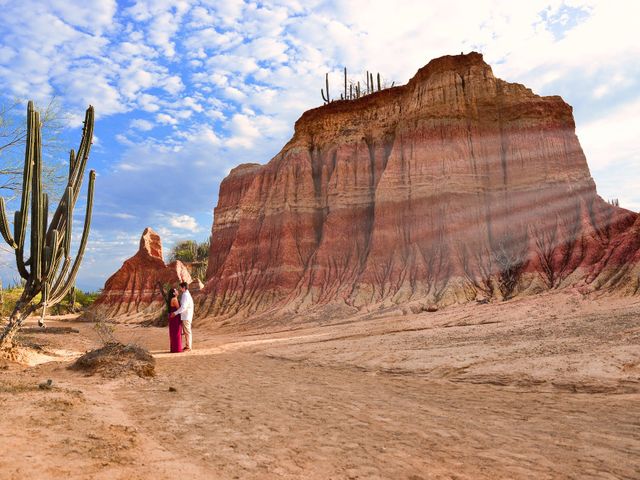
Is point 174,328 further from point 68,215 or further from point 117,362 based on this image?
point 68,215

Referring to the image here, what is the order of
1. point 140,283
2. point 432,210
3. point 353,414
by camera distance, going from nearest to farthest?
1. point 353,414
2. point 432,210
3. point 140,283

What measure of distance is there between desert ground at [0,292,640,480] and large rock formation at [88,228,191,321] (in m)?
30.7

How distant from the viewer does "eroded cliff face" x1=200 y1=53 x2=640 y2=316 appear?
23.6 m

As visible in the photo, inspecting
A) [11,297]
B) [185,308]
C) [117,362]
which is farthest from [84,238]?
[11,297]

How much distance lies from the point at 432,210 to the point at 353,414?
22.4m

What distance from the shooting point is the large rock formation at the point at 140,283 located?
42.0 m

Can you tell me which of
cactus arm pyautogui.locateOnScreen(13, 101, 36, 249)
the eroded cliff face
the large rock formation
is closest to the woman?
cactus arm pyautogui.locateOnScreen(13, 101, 36, 249)

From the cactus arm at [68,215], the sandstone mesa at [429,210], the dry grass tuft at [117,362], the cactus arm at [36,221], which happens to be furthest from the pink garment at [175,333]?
the sandstone mesa at [429,210]

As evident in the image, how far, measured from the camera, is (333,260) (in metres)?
29.2

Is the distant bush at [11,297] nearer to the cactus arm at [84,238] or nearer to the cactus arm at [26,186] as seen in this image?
the cactus arm at [84,238]

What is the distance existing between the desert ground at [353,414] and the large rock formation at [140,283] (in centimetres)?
3074

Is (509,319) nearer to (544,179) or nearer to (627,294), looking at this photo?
(627,294)

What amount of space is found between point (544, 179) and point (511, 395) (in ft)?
71.5

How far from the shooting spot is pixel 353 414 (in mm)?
5816
